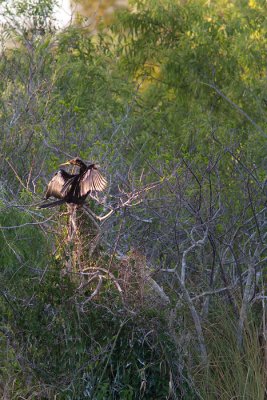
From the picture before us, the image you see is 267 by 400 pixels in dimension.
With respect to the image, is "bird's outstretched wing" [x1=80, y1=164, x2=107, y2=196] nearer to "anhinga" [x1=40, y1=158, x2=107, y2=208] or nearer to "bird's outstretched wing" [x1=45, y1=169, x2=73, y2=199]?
"anhinga" [x1=40, y1=158, x2=107, y2=208]

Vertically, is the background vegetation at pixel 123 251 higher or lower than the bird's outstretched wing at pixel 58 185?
lower

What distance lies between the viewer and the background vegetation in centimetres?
608

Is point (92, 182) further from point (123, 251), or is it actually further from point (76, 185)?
point (123, 251)

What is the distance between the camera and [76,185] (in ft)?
18.6

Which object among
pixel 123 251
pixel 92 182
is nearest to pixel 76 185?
pixel 92 182

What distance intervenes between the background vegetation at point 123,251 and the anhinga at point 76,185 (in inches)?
6.8

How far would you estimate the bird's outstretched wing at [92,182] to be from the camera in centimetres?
565

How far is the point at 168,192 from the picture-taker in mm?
7926

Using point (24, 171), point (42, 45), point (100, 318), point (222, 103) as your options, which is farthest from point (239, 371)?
point (222, 103)

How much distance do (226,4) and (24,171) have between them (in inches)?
243

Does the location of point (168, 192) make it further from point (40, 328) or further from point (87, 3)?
point (87, 3)

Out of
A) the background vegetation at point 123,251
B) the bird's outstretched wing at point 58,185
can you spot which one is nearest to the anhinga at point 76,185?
the bird's outstretched wing at point 58,185

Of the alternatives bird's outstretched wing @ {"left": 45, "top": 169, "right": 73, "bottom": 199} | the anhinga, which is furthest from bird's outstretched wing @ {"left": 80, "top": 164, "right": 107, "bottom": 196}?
bird's outstretched wing @ {"left": 45, "top": 169, "right": 73, "bottom": 199}

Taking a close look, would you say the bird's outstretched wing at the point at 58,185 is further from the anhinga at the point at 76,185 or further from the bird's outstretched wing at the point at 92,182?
the bird's outstretched wing at the point at 92,182
